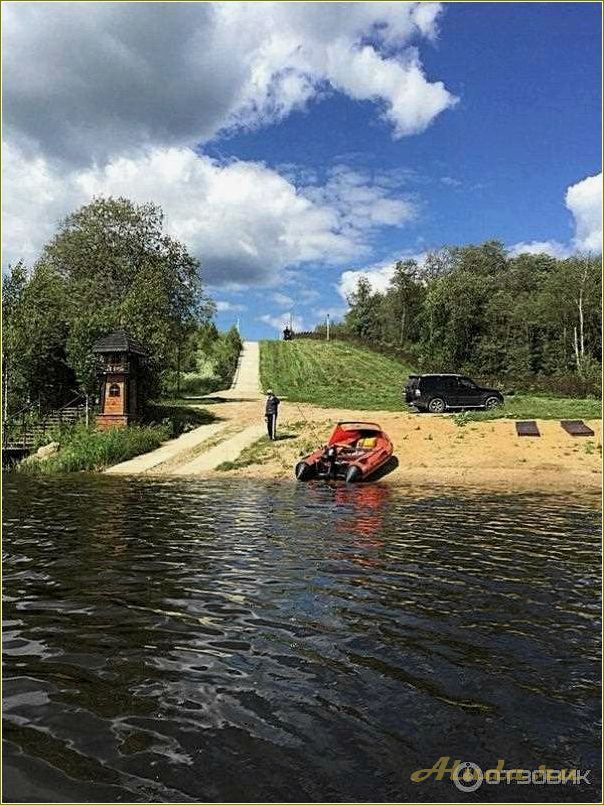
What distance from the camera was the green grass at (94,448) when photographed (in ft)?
80.0

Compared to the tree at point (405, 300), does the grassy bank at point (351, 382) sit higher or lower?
lower

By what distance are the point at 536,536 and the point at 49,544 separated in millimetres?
8577

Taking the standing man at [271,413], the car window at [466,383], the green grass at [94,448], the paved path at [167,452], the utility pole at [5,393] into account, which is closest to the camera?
the paved path at [167,452]

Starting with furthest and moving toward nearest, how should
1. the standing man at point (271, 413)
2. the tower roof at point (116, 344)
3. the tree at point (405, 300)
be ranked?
the tree at point (405, 300) < the tower roof at point (116, 344) < the standing man at point (271, 413)

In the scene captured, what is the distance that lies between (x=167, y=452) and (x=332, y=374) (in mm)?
33507

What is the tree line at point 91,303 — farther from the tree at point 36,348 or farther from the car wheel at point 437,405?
the car wheel at point 437,405

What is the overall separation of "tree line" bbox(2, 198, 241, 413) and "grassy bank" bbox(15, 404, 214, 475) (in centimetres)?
293

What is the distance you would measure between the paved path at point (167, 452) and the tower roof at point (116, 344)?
457 centimetres

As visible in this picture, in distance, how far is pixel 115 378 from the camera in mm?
29266

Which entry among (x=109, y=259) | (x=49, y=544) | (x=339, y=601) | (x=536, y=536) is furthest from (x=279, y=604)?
(x=109, y=259)

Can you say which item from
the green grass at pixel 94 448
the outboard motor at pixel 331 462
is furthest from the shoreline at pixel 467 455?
the green grass at pixel 94 448

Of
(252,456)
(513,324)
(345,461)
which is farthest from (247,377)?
(345,461)

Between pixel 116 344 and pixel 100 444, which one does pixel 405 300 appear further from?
pixel 100 444

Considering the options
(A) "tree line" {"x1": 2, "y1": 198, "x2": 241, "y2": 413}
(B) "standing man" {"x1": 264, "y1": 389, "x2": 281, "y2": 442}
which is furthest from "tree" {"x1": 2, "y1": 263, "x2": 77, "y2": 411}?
(B) "standing man" {"x1": 264, "y1": 389, "x2": 281, "y2": 442}
